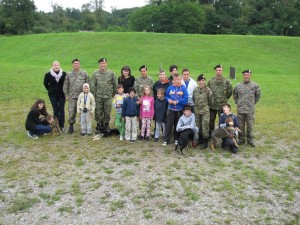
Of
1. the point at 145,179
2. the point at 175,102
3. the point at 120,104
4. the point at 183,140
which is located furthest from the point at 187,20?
the point at 145,179

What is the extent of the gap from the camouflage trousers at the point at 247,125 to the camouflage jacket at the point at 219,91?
0.60m

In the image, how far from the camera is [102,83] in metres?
8.44

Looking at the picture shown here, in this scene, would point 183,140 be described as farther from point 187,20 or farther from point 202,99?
point 187,20

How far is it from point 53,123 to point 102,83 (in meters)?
1.71

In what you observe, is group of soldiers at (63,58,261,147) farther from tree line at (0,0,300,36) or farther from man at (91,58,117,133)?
tree line at (0,0,300,36)

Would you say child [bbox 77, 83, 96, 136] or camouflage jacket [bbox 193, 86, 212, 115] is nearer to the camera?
camouflage jacket [bbox 193, 86, 212, 115]

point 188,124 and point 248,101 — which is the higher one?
point 248,101

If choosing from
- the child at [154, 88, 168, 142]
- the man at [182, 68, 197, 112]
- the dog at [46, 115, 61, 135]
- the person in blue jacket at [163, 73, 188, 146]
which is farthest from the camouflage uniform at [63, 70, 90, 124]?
the man at [182, 68, 197, 112]

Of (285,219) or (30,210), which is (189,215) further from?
(30,210)

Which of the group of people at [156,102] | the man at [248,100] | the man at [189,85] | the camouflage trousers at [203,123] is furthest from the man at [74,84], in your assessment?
the man at [248,100]

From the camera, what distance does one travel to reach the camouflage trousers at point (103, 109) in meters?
8.60

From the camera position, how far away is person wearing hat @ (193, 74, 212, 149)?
7.61 meters

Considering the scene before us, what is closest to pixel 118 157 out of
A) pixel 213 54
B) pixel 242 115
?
pixel 242 115

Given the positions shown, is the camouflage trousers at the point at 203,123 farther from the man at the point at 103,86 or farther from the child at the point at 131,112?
the man at the point at 103,86
